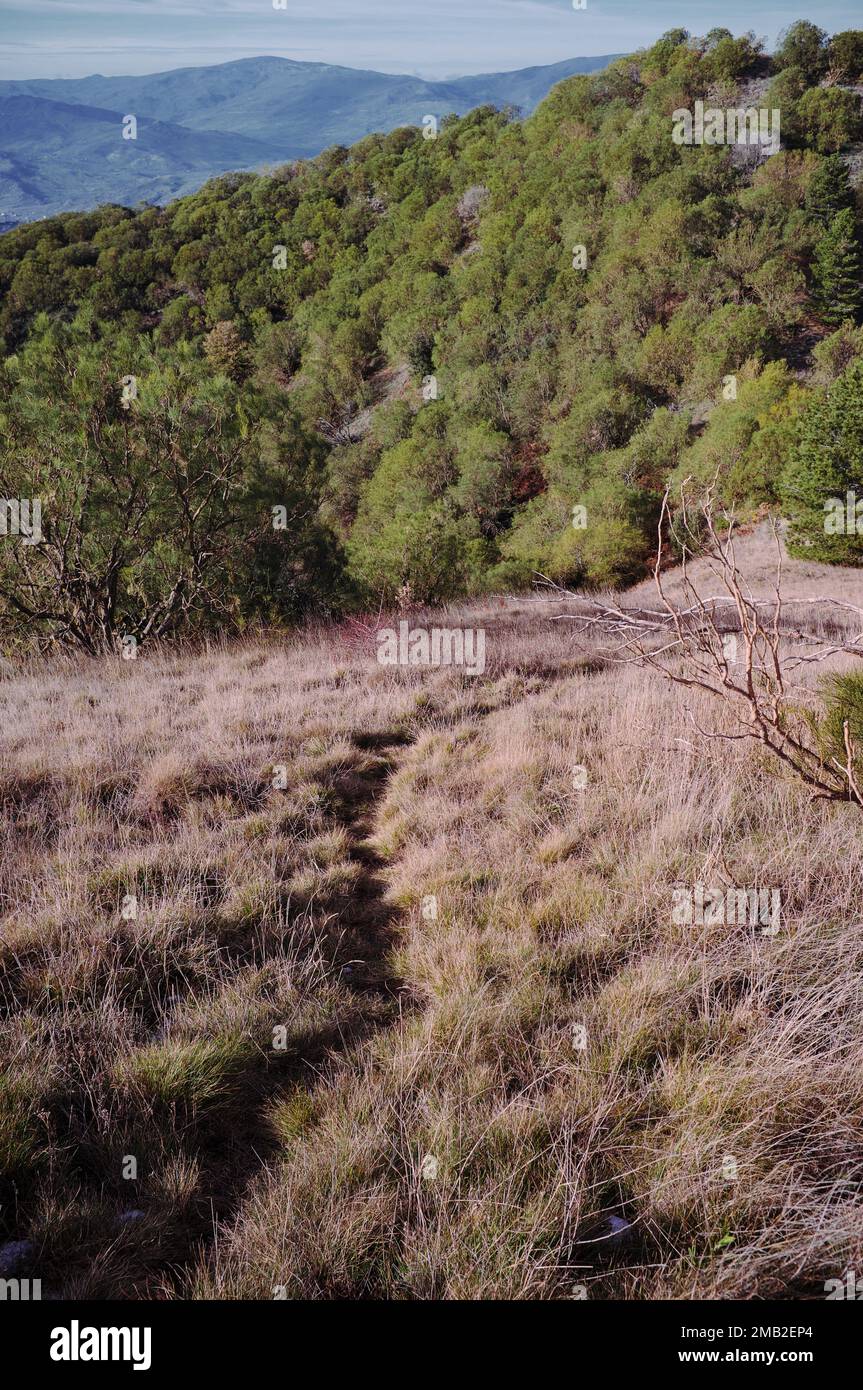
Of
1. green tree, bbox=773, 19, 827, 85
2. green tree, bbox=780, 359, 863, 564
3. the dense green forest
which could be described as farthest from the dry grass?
green tree, bbox=773, 19, 827, 85

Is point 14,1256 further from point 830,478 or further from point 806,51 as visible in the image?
point 806,51

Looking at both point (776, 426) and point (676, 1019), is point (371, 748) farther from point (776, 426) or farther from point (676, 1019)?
point (776, 426)

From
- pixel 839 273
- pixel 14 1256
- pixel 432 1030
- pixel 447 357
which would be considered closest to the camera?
pixel 14 1256

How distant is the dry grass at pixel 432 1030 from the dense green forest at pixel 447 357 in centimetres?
551

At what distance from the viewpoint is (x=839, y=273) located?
40.0 m

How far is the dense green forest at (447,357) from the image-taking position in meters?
10.6

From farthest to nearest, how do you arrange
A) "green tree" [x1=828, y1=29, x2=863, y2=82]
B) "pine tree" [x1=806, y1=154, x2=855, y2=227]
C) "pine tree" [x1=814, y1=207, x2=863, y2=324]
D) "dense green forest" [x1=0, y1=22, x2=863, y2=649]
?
"green tree" [x1=828, y1=29, x2=863, y2=82] → "pine tree" [x1=806, y1=154, x2=855, y2=227] → "pine tree" [x1=814, y1=207, x2=863, y2=324] → "dense green forest" [x1=0, y1=22, x2=863, y2=649]

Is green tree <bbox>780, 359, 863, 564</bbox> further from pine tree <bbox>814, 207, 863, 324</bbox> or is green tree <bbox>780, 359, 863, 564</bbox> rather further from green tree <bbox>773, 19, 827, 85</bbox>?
green tree <bbox>773, 19, 827, 85</bbox>

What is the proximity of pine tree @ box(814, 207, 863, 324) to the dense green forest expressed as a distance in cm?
21

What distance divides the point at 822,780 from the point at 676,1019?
147 centimetres

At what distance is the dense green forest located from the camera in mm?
10555

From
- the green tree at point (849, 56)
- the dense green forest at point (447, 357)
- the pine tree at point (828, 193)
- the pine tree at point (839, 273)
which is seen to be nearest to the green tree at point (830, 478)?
the dense green forest at point (447, 357)

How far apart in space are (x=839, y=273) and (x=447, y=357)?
26982mm

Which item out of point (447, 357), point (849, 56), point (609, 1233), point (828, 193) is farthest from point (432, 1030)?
point (849, 56)
